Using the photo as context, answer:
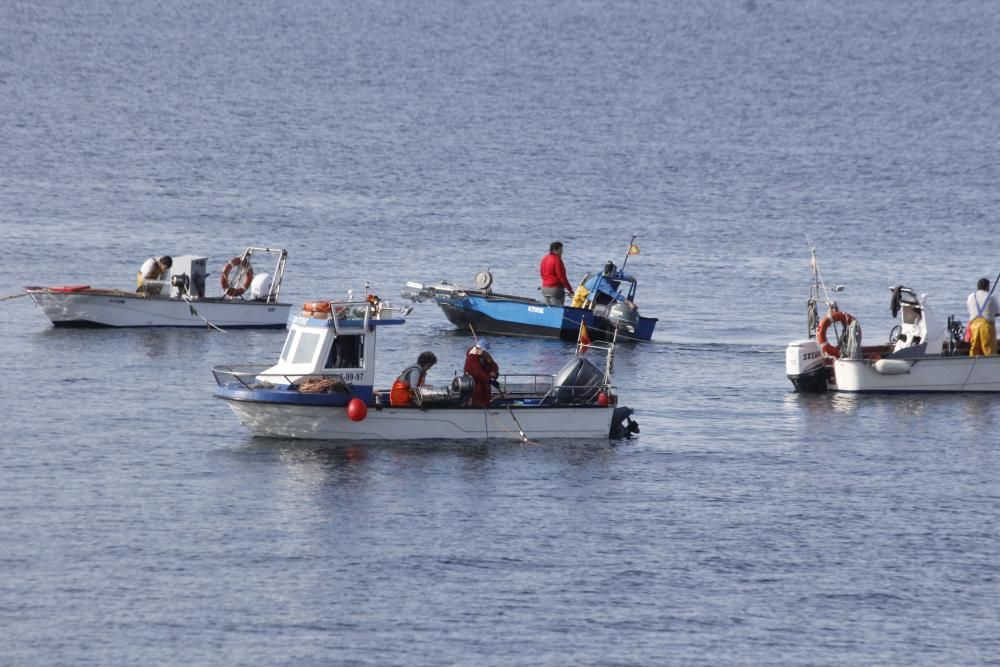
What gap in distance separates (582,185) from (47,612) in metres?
68.2

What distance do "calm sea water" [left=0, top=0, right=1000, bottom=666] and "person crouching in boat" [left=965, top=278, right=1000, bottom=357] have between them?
59.5 inches

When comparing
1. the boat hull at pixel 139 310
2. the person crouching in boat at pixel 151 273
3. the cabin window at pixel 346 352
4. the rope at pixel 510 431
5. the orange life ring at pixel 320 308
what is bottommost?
the rope at pixel 510 431

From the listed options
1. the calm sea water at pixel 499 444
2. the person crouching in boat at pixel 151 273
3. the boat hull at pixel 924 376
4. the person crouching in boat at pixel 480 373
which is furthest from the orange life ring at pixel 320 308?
the person crouching in boat at pixel 151 273

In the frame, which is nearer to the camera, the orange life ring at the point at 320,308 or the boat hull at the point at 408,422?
the boat hull at the point at 408,422

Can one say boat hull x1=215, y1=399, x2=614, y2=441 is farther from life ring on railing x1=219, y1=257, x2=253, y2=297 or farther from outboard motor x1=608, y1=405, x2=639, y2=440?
life ring on railing x1=219, y1=257, x2=253, y2=297

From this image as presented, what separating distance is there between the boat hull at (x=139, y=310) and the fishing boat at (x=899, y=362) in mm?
15079

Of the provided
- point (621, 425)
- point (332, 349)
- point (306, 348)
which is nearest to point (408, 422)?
point (332, 349)

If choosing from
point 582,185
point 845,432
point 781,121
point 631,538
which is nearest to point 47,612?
point 631,538

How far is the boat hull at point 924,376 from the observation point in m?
41.6

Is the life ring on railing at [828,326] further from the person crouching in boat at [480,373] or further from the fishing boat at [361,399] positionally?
the person crouching in boat at [480,373]

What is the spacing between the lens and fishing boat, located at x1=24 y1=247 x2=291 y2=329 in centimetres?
4822

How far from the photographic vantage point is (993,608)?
27.6 meters

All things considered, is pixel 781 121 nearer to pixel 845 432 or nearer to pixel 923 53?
pixel 923 53

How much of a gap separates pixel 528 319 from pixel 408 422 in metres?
13.7
